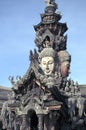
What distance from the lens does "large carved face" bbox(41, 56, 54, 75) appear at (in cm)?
3822

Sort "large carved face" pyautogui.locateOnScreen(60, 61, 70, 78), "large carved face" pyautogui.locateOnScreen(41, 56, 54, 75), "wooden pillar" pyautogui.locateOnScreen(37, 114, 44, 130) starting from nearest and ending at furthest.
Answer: "wooden pillar" pyautogui.locateOnScreen(37, 114, 44, 130) < "large carved face" pyautogui.locateOnScreen(41, 56, 54, 75) < "large carved face" pyautogui.locateOnScreen(60, 61, 70, 78)

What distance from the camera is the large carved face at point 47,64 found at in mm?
38219

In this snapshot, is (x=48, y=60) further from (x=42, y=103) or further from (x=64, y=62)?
(x=42, y=103)

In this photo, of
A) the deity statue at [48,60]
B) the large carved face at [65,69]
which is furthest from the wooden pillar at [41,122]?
the large carved face at [65,69]

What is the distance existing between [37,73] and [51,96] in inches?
84.2

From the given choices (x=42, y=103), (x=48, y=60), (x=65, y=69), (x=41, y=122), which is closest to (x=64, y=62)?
(x=65, y=69)

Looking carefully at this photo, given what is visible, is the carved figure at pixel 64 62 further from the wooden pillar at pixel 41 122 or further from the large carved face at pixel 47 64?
the wooden pillar at pixel 41 122

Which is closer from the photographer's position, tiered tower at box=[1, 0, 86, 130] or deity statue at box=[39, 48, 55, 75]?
tiered tower at box=[1, 0, 86, 130]

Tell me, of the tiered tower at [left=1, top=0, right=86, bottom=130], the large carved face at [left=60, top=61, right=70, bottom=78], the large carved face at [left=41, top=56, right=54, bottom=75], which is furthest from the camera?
the large carved face at [left=60, top=61, right=70, bottom=78]

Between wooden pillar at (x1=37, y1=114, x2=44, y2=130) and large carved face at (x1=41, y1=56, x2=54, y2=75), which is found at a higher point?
large carved face at (x1=41, y1=56, x2=54, y2=75)

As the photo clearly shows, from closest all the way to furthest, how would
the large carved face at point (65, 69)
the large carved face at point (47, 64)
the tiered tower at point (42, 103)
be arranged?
the tiered tower at point (42, 103), the large carved face at point (47, 64), the large carved face at point (65, 69)

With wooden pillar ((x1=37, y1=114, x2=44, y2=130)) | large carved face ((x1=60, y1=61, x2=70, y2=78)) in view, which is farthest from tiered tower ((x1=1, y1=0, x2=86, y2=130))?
large carved face ((x1=60, y1=61, x2=70, y2=78))

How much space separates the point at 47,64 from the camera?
38.6 metres

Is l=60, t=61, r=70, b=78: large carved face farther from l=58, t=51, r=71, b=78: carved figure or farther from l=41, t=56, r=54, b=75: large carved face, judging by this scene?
l=41, t=56, r=54, b=75: large carved face
